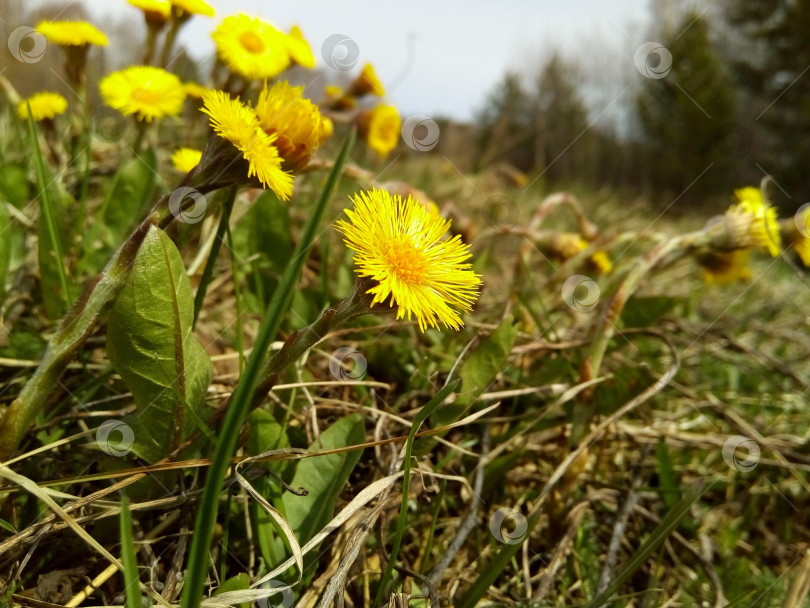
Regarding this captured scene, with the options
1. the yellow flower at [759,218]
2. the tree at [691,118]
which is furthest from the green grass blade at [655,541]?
the tree at [691,118]

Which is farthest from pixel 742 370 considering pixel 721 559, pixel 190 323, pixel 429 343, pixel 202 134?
pixel 202 134

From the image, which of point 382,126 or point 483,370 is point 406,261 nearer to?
point 483,370

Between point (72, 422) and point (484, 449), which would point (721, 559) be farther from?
point (72, 422)

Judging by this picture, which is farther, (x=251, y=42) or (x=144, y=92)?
(x=144, y=92)

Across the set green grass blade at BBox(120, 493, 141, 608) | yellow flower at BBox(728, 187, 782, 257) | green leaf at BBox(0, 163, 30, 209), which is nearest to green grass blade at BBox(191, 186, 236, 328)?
green grass blade at BBox(120, 493, 141, 608)

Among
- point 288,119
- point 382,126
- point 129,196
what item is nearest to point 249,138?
point 288,119
